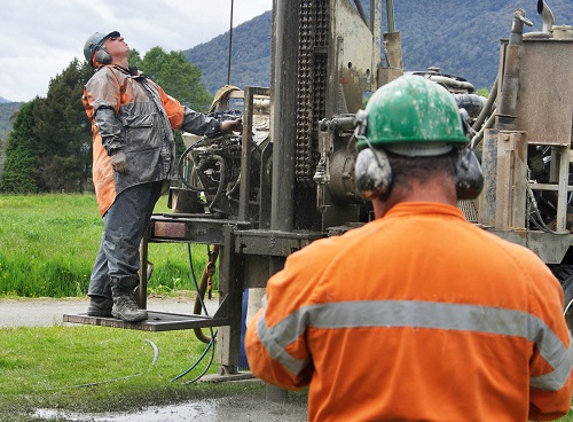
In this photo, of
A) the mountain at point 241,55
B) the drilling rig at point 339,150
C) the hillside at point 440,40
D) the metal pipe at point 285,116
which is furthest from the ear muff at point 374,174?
the mountain at point 241,55

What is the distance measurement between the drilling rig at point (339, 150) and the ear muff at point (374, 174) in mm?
4297

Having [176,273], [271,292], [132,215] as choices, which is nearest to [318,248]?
[271,292]

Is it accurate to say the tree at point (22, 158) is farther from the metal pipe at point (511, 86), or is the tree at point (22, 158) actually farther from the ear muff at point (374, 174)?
the ear muff at point (374, 174)

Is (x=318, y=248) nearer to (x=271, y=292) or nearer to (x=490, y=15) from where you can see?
(x=271, y=292)

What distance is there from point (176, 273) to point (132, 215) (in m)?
10.1

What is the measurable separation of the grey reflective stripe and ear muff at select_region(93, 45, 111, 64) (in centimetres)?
537

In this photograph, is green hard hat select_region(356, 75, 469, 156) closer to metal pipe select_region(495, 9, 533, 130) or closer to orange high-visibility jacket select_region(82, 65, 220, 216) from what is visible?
metal pipe select_region(495, 9, 533, 130)

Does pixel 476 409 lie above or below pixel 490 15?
below

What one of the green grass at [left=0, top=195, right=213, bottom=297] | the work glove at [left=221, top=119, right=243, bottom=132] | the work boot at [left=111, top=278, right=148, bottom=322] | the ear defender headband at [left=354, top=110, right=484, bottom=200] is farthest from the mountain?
the ear defender headband at [left=354, top=110, right=484, bottom=200]

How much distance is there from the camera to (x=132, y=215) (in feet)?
25.1

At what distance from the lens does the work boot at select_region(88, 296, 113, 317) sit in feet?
26.0

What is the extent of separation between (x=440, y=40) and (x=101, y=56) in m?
165

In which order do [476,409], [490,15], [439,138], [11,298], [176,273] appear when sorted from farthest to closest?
[490,15] < [176,273] < [11,298] < [439,138] < [476,409]

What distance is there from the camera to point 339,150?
7.28m
